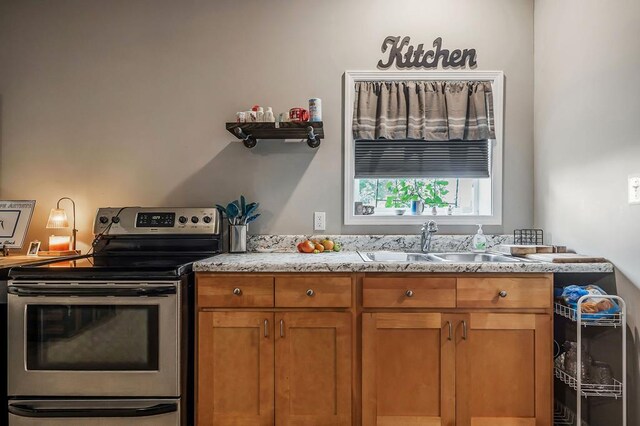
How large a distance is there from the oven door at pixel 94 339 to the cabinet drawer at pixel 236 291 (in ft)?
0.52

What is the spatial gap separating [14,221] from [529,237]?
337cm

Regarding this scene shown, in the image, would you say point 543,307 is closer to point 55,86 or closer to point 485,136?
point 485,136

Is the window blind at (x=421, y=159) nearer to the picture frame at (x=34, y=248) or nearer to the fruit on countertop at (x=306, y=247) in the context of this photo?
the fruit on countertop at (x=306, y=247)

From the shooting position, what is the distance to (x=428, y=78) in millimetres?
2547

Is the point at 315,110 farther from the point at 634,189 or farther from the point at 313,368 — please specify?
the point at 634,189

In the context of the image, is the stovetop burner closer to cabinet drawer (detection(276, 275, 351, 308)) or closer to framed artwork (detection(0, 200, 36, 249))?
framed artwork (detection(0, 200, 36, 249))

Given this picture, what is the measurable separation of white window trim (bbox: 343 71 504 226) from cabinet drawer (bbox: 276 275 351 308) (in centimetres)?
73

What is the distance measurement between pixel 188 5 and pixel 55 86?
108 cm

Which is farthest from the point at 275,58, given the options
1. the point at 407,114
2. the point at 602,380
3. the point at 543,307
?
the point at 602,380

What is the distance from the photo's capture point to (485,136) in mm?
2490

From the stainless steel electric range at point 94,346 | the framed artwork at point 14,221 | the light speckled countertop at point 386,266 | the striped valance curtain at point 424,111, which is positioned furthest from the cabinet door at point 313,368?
the framed artwork at point 14,221

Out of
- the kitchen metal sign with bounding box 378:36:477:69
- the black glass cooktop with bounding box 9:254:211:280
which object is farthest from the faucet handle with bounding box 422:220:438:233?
the black glass cooktop with bounding box 9:254:211:280

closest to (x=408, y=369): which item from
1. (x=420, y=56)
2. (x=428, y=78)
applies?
(x=428, y=78)

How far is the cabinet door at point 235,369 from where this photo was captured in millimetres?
1858
